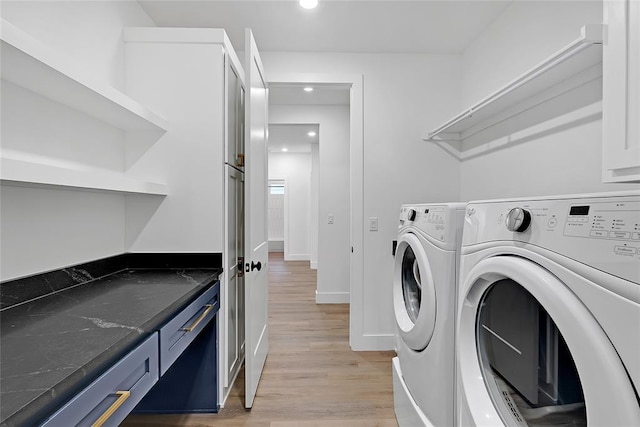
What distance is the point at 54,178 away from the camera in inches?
39.5

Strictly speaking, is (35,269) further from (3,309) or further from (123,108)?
(123,108)

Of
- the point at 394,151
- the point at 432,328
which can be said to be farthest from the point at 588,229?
the point at 394,151

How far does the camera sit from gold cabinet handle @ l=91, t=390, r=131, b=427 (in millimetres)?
770

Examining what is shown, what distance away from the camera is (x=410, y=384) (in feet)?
4.80

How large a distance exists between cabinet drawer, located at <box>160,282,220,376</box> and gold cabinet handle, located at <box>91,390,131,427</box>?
9.3 inches

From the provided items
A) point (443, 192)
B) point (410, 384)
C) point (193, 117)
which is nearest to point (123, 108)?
point (193, 117)

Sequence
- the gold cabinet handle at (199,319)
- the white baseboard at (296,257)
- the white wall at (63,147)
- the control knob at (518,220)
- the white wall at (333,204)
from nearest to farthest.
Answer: the control knob at (518,220), the white wall at (63,147), the gold cabinet handle at (199,319), the white wall at (333,204), the white baseboard at (296,257)

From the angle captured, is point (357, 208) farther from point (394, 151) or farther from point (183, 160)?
point (183, 160)

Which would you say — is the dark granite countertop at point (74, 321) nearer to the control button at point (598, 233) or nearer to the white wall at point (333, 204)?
the control button at point (598, 233)

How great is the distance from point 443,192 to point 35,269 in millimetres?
2590

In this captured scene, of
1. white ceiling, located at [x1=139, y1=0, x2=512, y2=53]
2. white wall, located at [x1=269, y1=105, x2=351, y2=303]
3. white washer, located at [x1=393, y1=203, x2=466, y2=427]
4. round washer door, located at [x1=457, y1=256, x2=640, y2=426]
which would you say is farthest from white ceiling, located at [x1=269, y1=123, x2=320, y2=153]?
round washer door, located at [x1=457, y1=256, x2=640, y2=426]

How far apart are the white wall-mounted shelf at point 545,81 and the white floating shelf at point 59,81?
1.75 metres

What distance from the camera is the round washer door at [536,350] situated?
0.53 meters

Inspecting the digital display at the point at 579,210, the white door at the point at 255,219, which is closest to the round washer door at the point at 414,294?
the digital display at the point at 579,210
